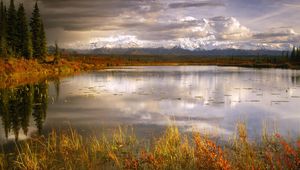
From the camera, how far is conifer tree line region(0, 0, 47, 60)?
2494 inches

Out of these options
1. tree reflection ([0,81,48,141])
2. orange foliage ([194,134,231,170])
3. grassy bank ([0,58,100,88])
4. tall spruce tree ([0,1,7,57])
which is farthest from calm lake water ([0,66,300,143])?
tall spruce tree ([0,1,7,57])

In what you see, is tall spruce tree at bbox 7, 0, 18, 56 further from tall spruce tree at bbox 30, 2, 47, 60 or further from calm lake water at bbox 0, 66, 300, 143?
calm lake water at bbox 0, 66, 300, 143

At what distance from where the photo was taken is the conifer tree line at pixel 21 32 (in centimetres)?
6334

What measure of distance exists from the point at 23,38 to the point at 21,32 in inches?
55.2

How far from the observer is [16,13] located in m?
68.1

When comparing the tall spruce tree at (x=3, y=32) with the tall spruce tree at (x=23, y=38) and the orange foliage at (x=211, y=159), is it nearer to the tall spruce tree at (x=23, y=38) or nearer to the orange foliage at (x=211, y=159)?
the tall spruce tree at (x=23, y=38)

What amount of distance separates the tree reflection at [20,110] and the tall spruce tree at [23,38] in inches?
1354

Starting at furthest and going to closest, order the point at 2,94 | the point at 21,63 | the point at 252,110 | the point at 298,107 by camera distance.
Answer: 1. the point at 21,63
2. the point at 2,94
3. the point at 298,107
4. the point at 252,110

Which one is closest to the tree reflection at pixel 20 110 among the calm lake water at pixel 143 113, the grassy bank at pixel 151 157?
the calm lake water at pixel 143 113

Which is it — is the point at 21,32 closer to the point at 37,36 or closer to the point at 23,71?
the point at 37,36

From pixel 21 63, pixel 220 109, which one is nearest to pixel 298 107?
pixel 220 109

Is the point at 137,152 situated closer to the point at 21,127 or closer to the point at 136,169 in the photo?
the point at 136,169

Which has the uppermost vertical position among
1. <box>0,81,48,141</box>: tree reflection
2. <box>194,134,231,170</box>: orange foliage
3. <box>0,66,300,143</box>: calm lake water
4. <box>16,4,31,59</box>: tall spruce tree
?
<box>16,4,31,59</box>: tall spruce tree

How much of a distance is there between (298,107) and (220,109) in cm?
585
